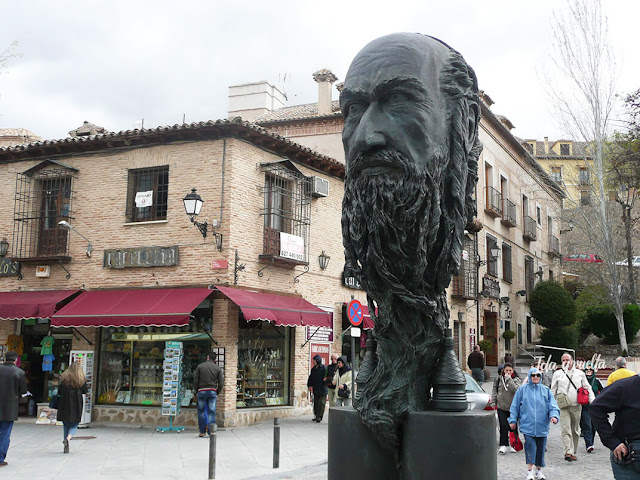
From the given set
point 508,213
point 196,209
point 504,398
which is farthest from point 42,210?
point 508,213

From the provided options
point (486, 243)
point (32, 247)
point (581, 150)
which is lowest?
point (32, 247)

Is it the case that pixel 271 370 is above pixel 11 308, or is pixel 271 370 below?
below

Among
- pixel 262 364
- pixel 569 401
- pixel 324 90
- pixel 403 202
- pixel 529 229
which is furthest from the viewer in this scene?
pixel 529 229

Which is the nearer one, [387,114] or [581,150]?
[387,114]

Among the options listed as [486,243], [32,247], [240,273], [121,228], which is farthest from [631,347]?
[32,247]

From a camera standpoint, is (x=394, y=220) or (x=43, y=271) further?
(x=43, y=271)

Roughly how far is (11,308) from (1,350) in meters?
2.18

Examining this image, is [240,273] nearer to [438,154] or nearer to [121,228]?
[121,228]

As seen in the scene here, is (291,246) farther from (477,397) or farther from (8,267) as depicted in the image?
(8,267)

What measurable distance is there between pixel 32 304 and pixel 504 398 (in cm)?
1132

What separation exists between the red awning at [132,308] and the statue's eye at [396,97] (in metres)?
11.3

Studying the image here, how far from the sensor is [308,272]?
17.9 metres

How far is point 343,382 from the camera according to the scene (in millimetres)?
14984

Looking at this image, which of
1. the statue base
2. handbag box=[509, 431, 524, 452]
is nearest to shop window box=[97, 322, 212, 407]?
handbag box=[509, 431, 524, 452]
